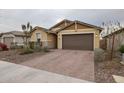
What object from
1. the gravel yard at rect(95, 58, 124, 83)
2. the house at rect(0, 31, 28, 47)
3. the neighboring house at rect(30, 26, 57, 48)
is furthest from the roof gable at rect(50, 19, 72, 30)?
the gravel yard at rect(95, 58, 124, 83)

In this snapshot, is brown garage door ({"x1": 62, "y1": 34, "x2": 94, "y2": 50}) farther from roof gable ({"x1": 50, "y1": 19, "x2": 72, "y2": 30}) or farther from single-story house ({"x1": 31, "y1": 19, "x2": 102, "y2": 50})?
roof gable ({"x1": 50, "y1": 19, "x2": 72, "y2": 30})

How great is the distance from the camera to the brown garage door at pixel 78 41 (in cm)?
1964

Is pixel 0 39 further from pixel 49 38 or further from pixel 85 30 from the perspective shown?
pixel 85 30

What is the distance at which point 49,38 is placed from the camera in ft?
73.9

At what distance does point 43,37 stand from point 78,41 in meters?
5.58

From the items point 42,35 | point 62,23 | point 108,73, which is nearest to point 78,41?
point 42,35

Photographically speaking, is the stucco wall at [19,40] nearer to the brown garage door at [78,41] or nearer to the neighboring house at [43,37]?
the neighboring house at [43,37]

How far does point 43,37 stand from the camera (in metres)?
22.2

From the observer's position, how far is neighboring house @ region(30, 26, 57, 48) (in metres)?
22.0

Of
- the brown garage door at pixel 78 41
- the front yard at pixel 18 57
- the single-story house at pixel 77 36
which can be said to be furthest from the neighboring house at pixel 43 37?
the front yard at pixel 18 57

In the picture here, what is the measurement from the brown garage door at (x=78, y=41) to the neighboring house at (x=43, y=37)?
2472 mm

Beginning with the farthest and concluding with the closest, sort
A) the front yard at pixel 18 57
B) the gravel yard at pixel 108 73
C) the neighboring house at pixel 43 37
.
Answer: the neighboring house at pixel 43 37 → the front yard at pixel 18 57 → the gravel yard at pixel 108 73
